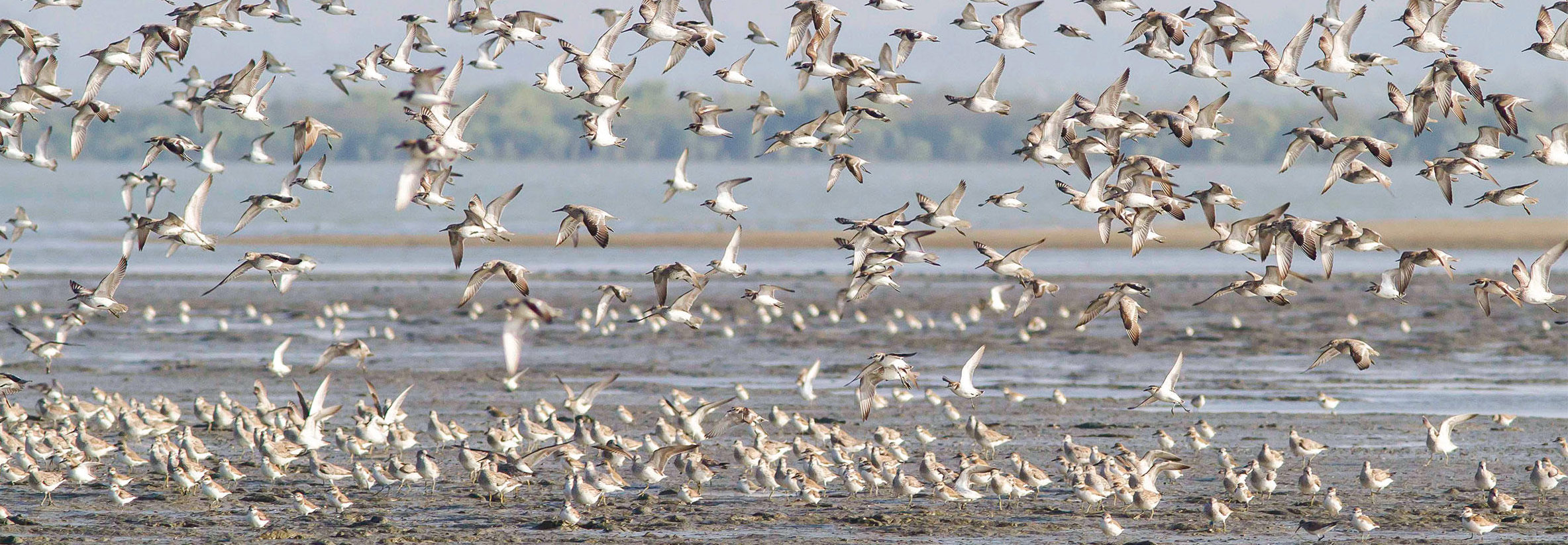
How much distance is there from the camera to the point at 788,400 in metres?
26.4

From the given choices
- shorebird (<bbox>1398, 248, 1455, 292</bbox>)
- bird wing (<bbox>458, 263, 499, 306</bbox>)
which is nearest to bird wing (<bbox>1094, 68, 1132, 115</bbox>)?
shorebird (<bbox>1398, 248, 1455, 292</bbox>)

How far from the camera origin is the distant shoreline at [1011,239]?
64500 mm

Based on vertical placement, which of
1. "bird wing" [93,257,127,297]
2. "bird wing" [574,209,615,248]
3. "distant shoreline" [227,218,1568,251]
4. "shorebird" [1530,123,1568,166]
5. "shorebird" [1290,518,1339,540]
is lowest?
A: "distant shoreline" [227,218,1568,251]

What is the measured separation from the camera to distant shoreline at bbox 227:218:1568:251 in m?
64.5

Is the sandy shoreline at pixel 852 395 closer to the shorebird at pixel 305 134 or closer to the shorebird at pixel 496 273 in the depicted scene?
the shorebird at pixel 496 273

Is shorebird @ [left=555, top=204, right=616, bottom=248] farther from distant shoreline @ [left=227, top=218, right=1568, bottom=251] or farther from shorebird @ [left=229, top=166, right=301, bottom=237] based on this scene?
distant shoreline @ [left=227, top=218, right=1568, bottom=251]

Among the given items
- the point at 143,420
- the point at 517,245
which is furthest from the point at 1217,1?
the point at 517,245

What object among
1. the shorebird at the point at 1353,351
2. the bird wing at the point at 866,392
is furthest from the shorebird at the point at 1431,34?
the bird wing at the point at 866,392

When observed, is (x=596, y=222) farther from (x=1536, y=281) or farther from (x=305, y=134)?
(x=1536, y=281)

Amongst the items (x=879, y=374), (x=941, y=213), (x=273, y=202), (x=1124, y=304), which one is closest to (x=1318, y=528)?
(x=1124, y=304)

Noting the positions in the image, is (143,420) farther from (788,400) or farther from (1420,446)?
(1420,446)

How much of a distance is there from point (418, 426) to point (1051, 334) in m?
15.3

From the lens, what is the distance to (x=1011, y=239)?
67.2m

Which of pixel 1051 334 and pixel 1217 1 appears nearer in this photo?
pixel 1217 1
